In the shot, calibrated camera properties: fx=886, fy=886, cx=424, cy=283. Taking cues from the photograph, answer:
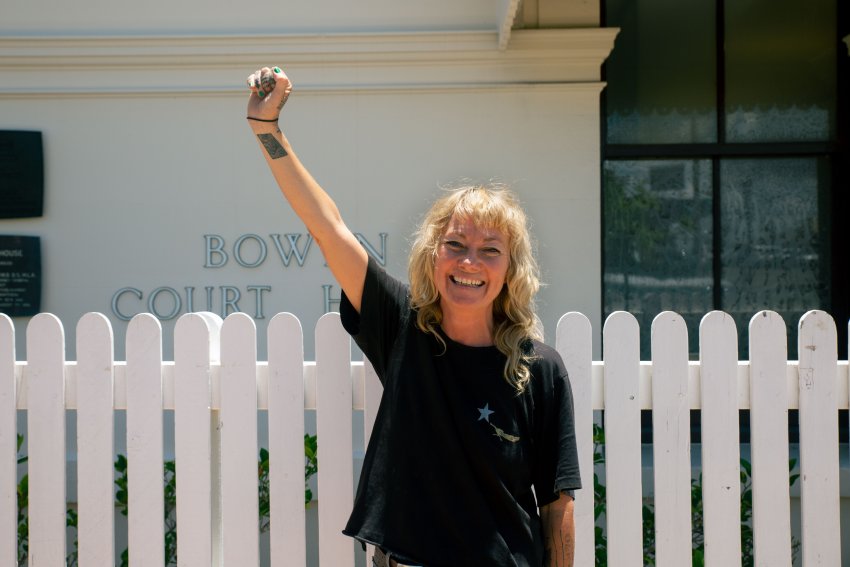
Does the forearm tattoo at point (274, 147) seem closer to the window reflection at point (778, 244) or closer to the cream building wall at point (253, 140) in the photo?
the cream building wall at point (253, 140)

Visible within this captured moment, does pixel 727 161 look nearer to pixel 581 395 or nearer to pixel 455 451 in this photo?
pixel 581 395

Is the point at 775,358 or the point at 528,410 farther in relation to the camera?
the point at 775,358

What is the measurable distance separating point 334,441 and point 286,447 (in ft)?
0.55

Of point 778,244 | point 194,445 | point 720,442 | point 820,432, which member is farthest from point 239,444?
point 778,244

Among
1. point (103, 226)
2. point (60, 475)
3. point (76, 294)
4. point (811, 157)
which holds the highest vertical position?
point (811, 157)

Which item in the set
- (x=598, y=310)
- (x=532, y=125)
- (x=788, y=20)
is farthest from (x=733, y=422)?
(x=788, y=20)

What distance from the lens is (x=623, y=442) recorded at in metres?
3.00

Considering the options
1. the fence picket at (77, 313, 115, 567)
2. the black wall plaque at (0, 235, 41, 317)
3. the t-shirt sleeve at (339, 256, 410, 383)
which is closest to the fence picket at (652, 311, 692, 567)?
the t-shirt sleeve at (339, 256, 410, 383)

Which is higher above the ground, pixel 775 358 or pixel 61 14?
pixel 61 14

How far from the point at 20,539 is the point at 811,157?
4.82 m

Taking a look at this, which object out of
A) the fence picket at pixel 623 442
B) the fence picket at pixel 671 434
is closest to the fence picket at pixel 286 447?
the fence picket at pixel 623 442

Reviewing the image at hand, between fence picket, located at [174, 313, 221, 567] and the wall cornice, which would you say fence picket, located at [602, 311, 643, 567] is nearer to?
fence picket, located at [174, 313, 221, 567]

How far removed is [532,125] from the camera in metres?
5.01

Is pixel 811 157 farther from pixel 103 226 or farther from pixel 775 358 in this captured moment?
pixel 103 226
